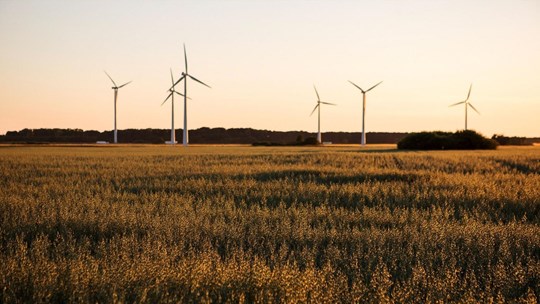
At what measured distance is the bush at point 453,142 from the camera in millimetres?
66250

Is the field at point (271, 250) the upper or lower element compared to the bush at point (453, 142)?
lower

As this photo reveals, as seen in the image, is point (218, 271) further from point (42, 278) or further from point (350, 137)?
point (350, 137)

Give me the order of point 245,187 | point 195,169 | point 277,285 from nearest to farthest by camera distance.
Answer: point 277,285, point 245,187, point 195,169

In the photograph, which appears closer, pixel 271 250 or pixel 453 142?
pixel 271 250

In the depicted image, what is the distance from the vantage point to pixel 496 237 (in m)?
9.62

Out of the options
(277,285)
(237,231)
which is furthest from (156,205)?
(277,285)

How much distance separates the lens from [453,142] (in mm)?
66062

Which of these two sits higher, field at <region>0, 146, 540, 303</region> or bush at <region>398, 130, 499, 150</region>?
bush at <region>398, 130, 499, 150</region>

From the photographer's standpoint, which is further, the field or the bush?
the bush

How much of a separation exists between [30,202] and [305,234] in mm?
8223

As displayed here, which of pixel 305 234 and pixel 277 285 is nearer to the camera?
pixel 277 285

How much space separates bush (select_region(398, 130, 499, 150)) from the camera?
66250 mm

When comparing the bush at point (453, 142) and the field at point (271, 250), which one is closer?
the field at point (271, 250)

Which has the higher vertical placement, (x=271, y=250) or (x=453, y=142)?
(x=453, y=142)
